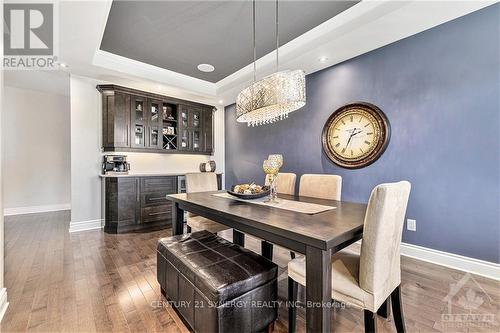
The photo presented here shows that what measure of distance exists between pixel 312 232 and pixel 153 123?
3.87 m

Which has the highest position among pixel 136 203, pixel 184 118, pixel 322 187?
pixel 184 118

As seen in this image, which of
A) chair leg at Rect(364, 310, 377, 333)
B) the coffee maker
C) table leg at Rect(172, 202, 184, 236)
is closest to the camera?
chair leg at Rect(364, 310, 377, 333)

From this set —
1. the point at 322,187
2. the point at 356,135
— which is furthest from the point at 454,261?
the point at 356,135

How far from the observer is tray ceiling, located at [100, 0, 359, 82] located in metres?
2.27

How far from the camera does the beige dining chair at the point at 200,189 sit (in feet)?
7.81

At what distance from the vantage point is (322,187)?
88.1 inches

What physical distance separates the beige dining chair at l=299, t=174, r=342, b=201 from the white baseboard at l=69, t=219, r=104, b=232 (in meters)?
3.43

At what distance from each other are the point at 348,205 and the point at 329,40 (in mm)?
1998

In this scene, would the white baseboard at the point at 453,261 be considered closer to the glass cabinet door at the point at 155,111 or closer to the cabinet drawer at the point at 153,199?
the cabinet drawer at the point at 153,199

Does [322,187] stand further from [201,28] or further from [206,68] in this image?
[206,68]

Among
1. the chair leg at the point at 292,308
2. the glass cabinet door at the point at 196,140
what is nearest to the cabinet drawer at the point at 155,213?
the glass cabinet door at the point at 196,140

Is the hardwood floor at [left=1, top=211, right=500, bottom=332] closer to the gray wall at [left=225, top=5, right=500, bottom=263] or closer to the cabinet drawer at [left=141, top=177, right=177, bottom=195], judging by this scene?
the gray wall at [left=225, top=5, right=500, bottom=263]

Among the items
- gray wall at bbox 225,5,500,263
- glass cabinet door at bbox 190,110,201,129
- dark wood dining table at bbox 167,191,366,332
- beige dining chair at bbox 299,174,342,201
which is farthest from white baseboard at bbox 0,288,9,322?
glass cabinet door at bbox 190,110,201,129

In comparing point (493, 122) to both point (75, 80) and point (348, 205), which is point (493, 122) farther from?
point (75, 80)
